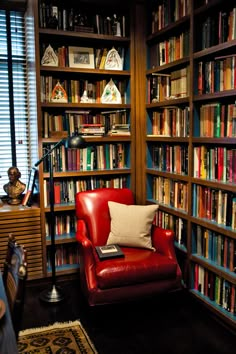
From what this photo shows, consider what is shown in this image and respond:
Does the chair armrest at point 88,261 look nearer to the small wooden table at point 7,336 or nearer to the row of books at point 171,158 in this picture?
the row of books at point 171,158

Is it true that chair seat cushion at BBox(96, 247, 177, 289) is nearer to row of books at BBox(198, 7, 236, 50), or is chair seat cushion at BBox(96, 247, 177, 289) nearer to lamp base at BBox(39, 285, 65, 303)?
lamp base at BBox(39, 285, 65, 303)

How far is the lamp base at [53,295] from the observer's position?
9.70ft

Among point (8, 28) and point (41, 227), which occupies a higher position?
point (8, 28)

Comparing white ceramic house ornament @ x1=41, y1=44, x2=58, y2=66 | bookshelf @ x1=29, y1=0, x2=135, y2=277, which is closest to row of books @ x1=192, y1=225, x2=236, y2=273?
bookshelf @ x1=29, y1=0, x2=135, y2=277

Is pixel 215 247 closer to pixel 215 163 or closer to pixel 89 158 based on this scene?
pixel 215 163

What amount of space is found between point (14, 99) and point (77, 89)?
0.66 metres

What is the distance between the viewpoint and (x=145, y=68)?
11.5ft

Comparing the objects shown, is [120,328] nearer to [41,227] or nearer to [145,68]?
[41,227]

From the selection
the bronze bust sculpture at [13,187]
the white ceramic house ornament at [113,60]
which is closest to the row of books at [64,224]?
the bronze bust sculpture at [13,187]

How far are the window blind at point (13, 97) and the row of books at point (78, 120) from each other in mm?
416

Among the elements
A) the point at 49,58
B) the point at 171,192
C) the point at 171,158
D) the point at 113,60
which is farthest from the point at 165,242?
the point at 49,58

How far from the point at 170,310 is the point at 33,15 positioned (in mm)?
2612

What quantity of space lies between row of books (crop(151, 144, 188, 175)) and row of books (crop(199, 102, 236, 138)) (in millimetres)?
288

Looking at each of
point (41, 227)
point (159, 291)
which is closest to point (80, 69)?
point (41, 227)
